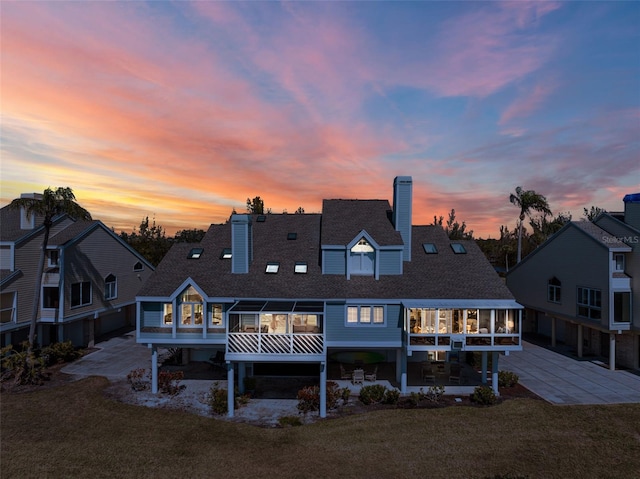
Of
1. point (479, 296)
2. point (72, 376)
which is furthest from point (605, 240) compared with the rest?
point (72, 376)

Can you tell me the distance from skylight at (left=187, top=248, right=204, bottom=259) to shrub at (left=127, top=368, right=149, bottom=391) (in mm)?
8499

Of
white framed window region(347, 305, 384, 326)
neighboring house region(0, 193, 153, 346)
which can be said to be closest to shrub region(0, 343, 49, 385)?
neighboring house region(0, 193, 153, 346)

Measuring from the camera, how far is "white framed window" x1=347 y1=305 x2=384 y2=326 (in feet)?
75.2

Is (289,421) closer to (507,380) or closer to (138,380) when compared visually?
(138,380)

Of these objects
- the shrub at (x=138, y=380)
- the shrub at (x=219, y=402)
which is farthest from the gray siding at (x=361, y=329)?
the shrub at (x=138, y=380)

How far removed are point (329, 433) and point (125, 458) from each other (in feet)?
29.8

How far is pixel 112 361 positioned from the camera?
96.1 ft

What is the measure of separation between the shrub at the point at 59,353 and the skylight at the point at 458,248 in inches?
1241

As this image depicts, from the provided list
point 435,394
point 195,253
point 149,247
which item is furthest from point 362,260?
point 149,247

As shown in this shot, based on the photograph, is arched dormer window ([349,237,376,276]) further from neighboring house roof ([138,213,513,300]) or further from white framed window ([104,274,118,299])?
white framed window ([104,274,118,299])

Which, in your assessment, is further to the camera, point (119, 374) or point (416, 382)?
point (119, 374)

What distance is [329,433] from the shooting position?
18.0 m

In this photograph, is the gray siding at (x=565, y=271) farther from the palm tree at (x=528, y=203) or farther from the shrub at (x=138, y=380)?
the shrub at (x=138, y=380)

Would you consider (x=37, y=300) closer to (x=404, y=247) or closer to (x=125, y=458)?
(x=125, y=458)
